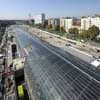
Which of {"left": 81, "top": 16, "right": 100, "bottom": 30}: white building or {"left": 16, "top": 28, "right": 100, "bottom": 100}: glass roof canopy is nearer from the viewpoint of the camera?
{"left": 16, "top": 28, "right": 100, "bottom": 100}: glass roof canopy

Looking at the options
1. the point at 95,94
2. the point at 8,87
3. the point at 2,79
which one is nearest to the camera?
the point at 95,94

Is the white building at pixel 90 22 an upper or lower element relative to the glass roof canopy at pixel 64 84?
upper

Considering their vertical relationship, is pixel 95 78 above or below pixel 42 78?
above

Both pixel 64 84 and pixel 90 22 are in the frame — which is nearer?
pixel 64 84

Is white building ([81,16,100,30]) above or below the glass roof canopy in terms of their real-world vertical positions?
above

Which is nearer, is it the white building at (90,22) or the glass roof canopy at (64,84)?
the glass roof canopy at (64,84)

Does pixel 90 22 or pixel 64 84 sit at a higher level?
pixel 90 22

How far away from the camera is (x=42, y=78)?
35.4ft

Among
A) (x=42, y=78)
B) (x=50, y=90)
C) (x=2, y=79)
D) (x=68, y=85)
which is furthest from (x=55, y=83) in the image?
(x=2, y=79)

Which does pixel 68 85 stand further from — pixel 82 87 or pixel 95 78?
pixel 95 78

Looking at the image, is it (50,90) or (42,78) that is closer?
(50,90)

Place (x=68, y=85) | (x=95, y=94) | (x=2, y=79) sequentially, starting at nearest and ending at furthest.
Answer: (x=95, y=94)
(x=68, y=85)
(x=2, y=79)

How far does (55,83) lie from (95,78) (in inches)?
113

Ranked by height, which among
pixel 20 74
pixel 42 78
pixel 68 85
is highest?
pixel 68 85
